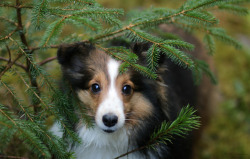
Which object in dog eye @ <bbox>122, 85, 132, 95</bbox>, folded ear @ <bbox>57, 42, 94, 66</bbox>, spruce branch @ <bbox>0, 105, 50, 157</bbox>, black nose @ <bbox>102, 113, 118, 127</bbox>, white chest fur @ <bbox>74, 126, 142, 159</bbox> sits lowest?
white chest fur @ <bbox>74, 126, 142, 159</bbox>

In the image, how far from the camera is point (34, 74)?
2133 millimetres

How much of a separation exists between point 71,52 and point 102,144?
0.84 metres

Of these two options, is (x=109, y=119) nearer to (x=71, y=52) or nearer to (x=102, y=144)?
(x=102, y=144)

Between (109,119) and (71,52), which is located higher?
(71,52)

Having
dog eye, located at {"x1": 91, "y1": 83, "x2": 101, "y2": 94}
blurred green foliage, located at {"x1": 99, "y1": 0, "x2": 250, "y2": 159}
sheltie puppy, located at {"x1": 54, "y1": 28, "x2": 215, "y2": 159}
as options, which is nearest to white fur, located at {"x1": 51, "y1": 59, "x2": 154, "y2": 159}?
sheltie puppy, located at {"x1": 54, "y1": 28, "x2": 215, "y2": 159}

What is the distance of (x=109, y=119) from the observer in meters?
2.21

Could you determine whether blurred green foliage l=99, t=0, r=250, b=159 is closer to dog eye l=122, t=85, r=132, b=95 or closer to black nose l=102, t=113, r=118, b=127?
dog eye l=122, t=85, r=132, b=95

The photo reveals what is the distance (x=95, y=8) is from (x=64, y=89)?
857 millimetres

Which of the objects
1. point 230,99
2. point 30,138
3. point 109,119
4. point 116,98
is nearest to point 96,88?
point 116,98

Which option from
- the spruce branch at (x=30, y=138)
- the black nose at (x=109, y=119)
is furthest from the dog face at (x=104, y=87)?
the spruce branch at (x=30, y=138)

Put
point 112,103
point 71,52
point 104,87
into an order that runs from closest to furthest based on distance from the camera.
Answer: point 112,103 < point 104,87 < point 71,52

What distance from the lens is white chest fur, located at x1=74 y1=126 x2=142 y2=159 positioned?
256 cm

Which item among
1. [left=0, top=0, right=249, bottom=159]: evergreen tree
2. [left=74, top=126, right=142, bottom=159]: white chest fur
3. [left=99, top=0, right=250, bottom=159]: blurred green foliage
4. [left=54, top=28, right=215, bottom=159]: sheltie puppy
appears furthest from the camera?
[left=99, top=0, right=250, bottom=159]: blurred green foliage

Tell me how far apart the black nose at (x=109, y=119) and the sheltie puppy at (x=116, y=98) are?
0.40 feet
